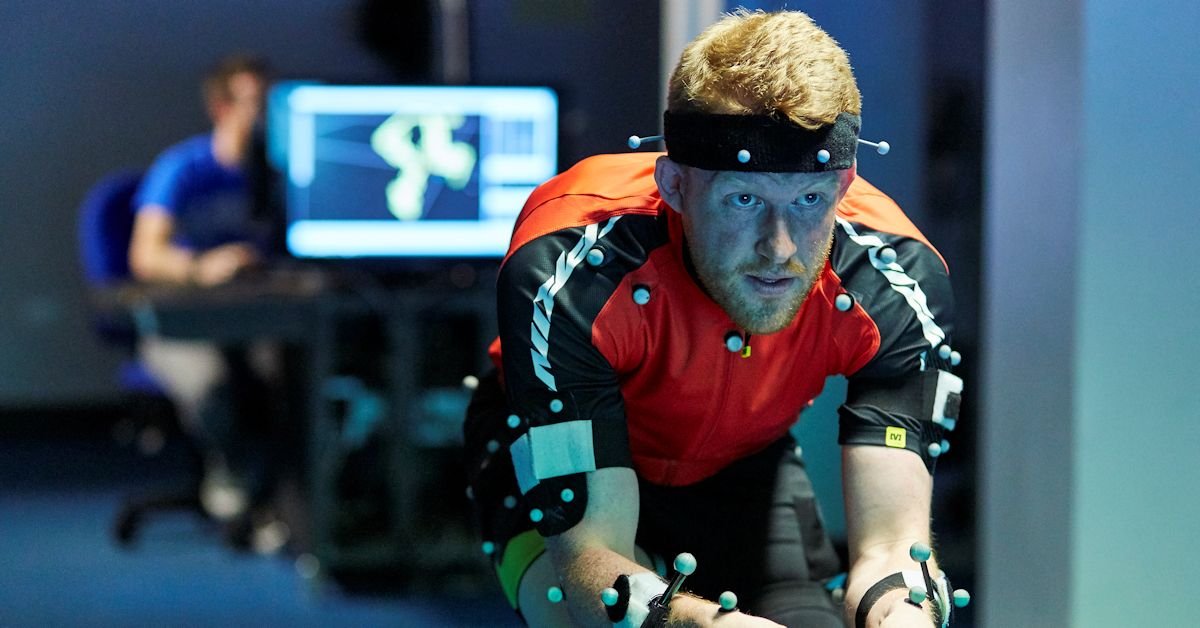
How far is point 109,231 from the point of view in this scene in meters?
5.50

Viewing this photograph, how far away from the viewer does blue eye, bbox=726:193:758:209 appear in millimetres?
1742

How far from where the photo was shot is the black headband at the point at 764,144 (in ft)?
5.58

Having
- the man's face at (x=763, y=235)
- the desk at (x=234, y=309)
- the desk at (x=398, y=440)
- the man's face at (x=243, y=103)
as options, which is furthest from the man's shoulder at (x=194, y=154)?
the man's face at (x=763, y=235)

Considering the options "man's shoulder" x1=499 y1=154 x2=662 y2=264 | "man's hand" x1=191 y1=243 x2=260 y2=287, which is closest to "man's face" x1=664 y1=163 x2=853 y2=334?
"man's shoulder" x1=499 y1=154 x2=662 y2=264

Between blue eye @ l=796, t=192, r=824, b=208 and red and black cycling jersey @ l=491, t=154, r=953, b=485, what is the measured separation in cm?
15

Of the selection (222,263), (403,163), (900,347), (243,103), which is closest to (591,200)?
(900,347)

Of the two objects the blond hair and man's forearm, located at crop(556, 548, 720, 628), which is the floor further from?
the blond hair

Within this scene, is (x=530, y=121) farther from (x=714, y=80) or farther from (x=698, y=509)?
(x=714, y=80)

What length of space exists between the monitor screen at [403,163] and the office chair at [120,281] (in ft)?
4.06

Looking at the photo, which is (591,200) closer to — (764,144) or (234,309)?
(764,144)

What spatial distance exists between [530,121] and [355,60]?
363cm

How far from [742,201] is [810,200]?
0.08m

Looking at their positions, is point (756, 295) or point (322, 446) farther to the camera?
point (322, 446)

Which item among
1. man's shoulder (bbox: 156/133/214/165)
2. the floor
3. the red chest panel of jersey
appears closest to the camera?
the red chest panel of jersey
